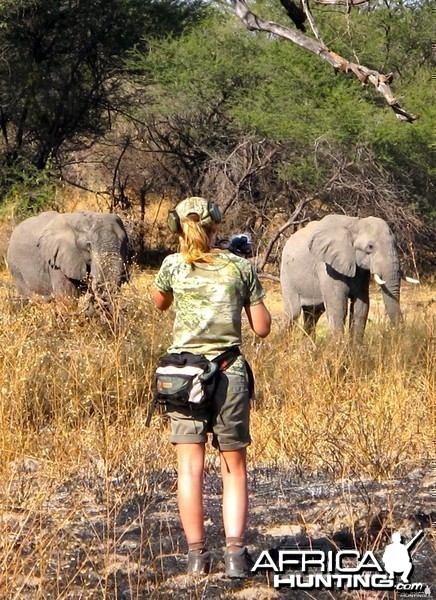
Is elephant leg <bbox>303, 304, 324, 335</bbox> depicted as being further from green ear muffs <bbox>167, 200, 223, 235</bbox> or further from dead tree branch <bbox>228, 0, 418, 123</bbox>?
Answer: green ear muffs <bbox>167, 200, 223, 235</bbox>

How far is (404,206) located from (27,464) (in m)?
14.0

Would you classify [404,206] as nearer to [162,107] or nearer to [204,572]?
[162,107]

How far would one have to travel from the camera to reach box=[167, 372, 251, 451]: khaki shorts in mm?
4312

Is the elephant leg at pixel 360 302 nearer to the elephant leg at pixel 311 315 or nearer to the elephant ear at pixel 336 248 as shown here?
the elephant ear at pixel 336 248

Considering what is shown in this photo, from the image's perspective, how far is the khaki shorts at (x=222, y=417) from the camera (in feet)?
14.1

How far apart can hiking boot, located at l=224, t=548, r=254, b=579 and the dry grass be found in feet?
0.90

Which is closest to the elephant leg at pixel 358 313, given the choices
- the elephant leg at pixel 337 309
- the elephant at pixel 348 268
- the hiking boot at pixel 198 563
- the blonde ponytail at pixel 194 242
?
the elephant at pixel 348 268

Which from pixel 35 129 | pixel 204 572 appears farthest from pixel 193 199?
pixel 35 129

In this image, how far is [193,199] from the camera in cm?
450

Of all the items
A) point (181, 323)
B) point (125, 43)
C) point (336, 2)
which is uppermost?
point (125, 43)

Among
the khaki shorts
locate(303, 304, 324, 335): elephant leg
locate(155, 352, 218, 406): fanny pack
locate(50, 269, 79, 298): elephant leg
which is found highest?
locate(155, 352, 218, 406): fanny pack

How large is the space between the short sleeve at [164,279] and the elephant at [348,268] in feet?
23.1

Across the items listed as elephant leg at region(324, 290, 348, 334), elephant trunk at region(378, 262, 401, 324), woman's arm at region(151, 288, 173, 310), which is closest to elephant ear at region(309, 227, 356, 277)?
elephant leg at region(324, 290, 348, 334)

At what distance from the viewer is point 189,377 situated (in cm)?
428
